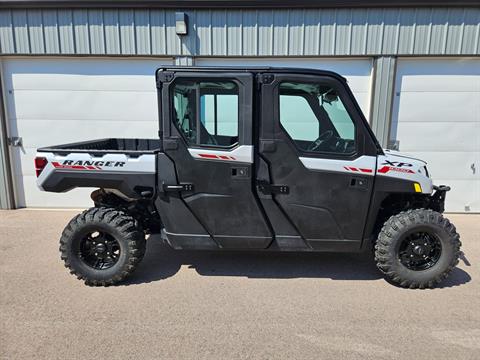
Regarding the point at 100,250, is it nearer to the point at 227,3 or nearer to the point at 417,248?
the point at 417,248

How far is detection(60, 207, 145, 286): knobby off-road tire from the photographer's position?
11.1ft

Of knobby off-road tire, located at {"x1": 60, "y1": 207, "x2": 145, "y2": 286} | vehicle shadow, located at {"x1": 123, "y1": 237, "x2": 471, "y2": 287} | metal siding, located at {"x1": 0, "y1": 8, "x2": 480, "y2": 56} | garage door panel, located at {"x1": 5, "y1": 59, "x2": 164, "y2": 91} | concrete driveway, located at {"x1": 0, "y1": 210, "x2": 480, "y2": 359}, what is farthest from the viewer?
garage door panel, located at {"x1": 5, "y1": 59, "x2": 164, "y2": 91}

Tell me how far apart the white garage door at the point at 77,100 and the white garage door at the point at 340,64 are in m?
1.15

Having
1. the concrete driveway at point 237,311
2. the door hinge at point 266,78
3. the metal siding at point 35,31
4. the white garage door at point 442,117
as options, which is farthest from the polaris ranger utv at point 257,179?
the metal siding at point 35,31

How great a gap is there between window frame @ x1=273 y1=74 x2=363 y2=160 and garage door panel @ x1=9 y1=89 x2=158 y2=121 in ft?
11.5

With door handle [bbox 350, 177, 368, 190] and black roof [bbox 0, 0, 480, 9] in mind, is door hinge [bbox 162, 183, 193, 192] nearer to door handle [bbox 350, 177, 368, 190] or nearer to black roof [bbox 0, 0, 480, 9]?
door handle [bbox 350, 177, 368, 190]

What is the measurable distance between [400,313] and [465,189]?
4.28m

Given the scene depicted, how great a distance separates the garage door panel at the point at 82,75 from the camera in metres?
5.96

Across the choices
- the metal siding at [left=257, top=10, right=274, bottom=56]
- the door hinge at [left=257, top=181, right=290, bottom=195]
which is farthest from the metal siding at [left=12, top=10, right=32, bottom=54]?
the door hinge at [left=257, top=181, right=290, bottom=195]

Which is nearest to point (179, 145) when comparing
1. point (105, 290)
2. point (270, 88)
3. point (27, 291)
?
point (270, 88)

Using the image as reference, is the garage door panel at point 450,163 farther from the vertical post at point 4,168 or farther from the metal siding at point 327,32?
the vertical post at point 4,168

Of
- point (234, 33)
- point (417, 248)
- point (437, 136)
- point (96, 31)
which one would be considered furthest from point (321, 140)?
point (96, 31)

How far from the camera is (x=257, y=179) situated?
129 inches

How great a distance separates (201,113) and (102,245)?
1.73 m
